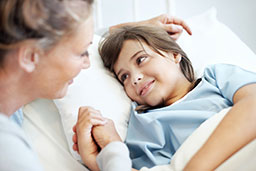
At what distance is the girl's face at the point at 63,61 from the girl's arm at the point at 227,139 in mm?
413

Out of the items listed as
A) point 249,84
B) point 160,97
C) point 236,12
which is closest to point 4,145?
point 160,97

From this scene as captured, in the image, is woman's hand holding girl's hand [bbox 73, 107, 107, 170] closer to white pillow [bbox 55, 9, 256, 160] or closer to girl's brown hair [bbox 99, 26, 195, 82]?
white pillow [bbox 55, 9, 256, 160]

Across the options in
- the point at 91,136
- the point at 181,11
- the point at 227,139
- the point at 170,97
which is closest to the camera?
the point at 227,139

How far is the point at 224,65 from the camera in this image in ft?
3.86

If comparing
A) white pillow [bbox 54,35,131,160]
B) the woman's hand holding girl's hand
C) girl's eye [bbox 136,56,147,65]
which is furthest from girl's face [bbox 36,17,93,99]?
girl's eye [bbox 136,56,147,65]

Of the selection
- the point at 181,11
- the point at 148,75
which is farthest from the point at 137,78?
the point at 181,11

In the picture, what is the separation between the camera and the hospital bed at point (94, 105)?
1001 millimetres

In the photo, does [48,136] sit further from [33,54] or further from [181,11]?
[181,11]

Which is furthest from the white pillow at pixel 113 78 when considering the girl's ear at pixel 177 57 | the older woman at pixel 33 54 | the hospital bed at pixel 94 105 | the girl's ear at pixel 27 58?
the girl's ear at pixel 27 58

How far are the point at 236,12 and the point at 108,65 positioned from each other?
3.34ft

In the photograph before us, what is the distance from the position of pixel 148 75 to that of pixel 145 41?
0.15 m

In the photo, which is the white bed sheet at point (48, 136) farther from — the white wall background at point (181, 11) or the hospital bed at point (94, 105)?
the white wall background at point (181, 11)

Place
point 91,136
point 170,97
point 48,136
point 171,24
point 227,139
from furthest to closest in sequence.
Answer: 1. point 171,24
2. point 170,97
3. point 48,136
4. point 91,136
5. point 227,139

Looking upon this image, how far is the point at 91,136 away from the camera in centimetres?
97
